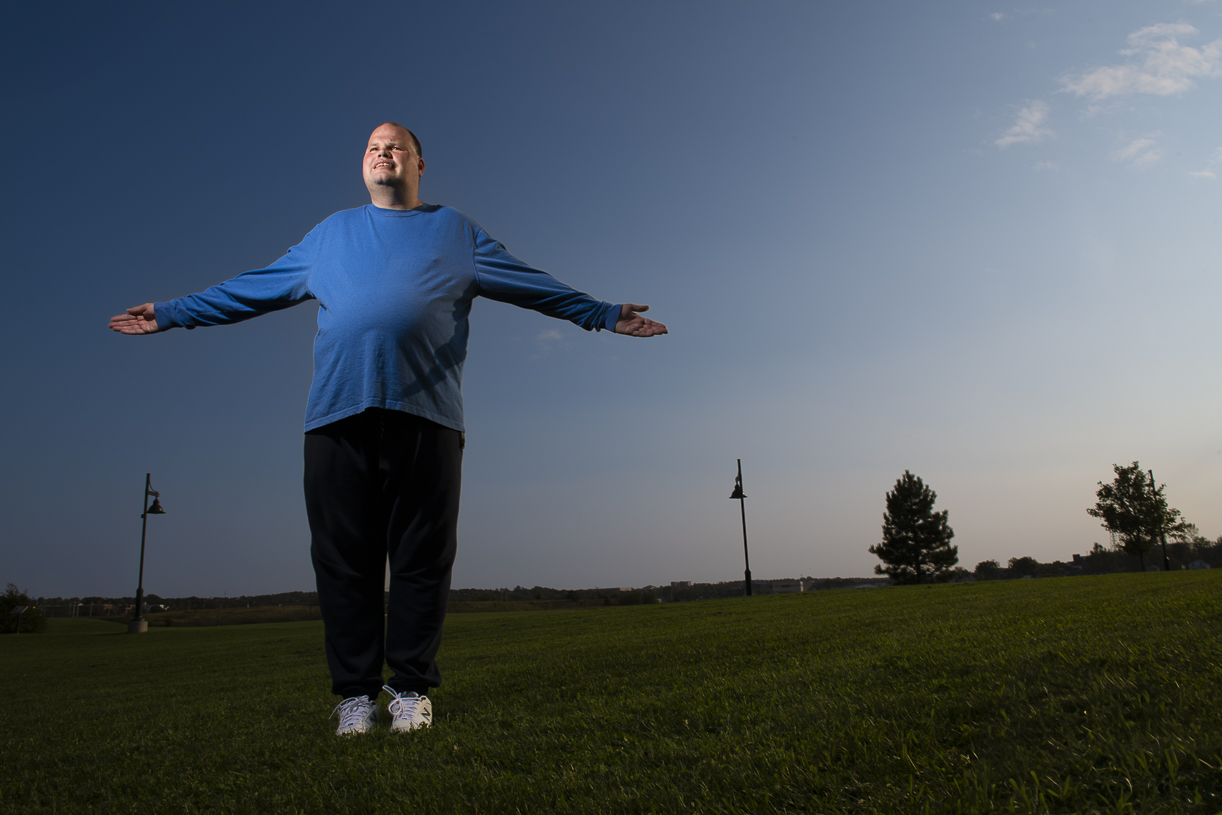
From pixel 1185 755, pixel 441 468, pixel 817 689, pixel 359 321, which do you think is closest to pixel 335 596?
pixel 441 468

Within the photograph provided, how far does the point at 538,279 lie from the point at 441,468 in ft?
3.30

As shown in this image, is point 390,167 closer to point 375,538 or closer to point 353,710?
point 375,538

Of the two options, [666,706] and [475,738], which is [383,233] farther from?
[666,706]

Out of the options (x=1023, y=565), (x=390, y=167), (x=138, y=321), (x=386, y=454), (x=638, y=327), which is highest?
(x=390, y=167)

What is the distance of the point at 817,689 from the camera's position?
2459mm

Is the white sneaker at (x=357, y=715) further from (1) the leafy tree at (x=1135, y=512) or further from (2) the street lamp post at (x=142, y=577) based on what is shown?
(1) the leafy tree at (x=1135, y=512)

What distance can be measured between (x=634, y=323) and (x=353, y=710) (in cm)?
203

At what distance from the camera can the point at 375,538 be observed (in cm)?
283

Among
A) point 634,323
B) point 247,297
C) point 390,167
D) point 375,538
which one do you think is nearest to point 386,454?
point 375,538

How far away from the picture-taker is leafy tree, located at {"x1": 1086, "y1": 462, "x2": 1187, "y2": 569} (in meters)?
49.8

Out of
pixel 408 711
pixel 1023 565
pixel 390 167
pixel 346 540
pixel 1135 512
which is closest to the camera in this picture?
pixel 408 711

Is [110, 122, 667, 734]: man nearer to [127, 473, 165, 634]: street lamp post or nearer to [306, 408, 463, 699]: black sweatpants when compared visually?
[306, 408, 463, 699]: black sweatpants

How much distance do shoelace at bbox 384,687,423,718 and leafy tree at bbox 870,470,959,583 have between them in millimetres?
68781

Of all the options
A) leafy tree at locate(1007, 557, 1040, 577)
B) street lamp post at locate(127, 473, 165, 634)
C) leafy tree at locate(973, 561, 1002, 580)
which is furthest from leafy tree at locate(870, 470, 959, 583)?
street lamp post at locate(127, 473, 165, 634)
